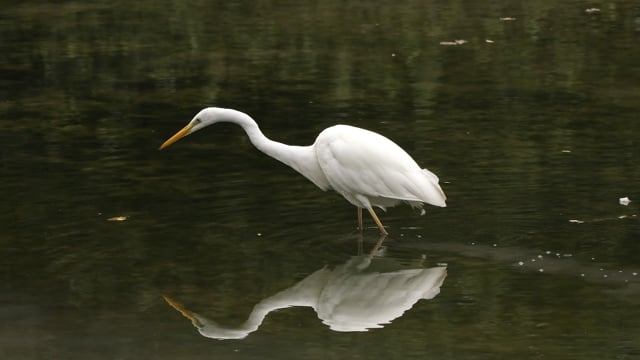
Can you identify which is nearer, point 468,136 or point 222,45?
point 468,136

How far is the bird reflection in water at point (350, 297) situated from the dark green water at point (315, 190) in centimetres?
3

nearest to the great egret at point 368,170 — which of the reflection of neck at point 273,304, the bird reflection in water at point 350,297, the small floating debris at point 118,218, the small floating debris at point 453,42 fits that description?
the bird reflection in water at point 350,297

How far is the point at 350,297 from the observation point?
29.1ft

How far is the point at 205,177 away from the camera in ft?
39.5

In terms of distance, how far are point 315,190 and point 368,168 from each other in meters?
1.48

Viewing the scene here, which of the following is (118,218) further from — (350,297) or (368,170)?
(350,297)

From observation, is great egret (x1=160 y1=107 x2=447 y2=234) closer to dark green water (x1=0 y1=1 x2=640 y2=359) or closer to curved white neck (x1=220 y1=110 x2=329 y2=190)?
curved white neck (x1=220 y1=110 x2=329 y2=190)

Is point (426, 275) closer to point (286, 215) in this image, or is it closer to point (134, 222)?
point (286, 215)

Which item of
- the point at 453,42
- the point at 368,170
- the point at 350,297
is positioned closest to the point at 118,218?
the point at 368,170

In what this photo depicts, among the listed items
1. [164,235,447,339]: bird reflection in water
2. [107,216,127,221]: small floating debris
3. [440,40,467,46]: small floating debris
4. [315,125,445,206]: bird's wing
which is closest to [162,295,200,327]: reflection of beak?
[164,235,447,339]: bird reflection in water

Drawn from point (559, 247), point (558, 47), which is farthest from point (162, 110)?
point (559, 247)

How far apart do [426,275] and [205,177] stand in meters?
3.37

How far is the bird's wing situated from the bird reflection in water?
0.68 m

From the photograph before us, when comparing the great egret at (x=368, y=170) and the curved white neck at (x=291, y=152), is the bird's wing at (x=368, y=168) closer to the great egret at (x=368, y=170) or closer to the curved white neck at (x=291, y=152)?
the great egret at (x=368, y=170)
